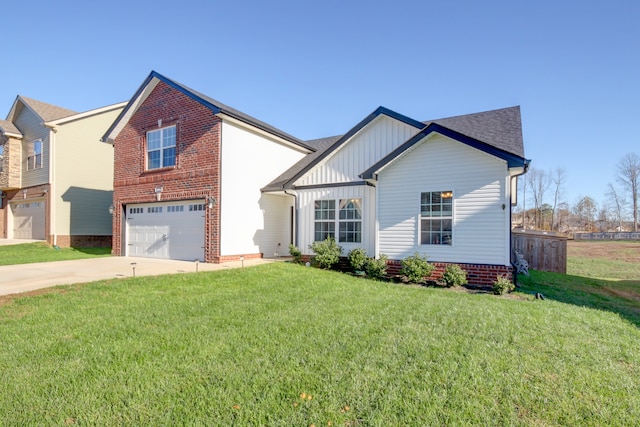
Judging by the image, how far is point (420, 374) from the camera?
3.56m

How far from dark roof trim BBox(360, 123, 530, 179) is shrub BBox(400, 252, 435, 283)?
9.88 ft

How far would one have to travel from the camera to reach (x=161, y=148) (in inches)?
564

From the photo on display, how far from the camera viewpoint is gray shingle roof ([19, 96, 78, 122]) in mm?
19362

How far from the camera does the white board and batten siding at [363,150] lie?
11.7m

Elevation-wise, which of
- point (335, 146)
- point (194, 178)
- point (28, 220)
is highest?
point (335, 146)

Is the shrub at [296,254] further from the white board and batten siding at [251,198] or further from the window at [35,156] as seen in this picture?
the window at [35,156]

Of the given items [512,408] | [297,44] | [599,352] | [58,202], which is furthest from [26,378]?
[58,202]

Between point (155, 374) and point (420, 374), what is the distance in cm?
288

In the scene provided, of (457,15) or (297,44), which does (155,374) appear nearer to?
(457,15)

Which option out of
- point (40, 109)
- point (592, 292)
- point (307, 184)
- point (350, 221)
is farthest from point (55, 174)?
point (592, 292)

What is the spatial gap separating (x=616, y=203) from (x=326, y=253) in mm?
71733

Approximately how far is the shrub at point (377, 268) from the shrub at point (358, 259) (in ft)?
1.20

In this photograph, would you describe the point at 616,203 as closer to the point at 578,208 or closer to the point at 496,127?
the point at 578,208

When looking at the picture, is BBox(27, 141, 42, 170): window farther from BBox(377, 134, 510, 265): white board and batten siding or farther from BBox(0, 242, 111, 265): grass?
BBox(377, 134, 510, 265): white board and batten siding
